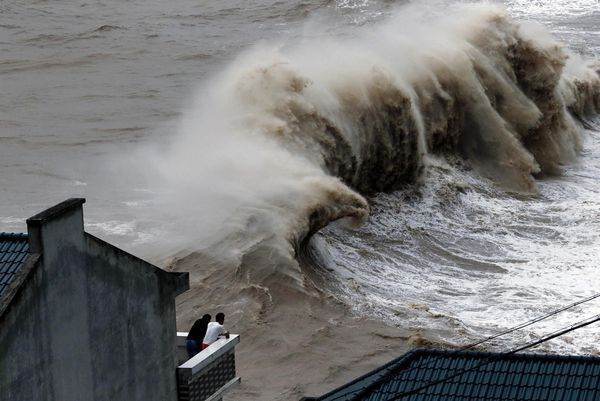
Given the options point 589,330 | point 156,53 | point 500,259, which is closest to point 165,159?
point 500,259

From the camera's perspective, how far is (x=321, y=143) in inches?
1120

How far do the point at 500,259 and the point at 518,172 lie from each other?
8.33 meters

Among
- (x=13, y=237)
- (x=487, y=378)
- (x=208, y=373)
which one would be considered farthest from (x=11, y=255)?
(x=487, y=378)

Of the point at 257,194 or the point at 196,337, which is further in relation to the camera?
the point at 257,194

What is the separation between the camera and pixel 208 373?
13039mm

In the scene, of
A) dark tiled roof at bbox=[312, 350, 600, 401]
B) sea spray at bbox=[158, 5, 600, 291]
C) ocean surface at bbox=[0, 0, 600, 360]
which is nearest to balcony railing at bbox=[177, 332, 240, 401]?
dark tiled roof at bbox=[312, 350, 600, 401]

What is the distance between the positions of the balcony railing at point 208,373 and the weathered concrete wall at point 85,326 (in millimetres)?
120

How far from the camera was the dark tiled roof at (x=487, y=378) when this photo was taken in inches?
420

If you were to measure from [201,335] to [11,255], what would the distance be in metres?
2.86

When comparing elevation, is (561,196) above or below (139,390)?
below

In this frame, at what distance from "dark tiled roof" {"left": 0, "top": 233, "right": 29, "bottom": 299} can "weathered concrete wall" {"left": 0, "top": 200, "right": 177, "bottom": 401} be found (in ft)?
0.55

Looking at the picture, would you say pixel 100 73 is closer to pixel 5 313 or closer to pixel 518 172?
pixel 518 172

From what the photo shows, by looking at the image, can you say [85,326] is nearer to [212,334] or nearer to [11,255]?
[11,255]

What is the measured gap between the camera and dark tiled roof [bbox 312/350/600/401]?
10.7 meters
